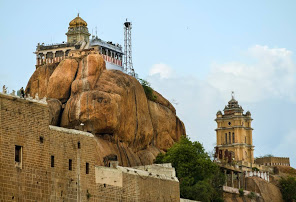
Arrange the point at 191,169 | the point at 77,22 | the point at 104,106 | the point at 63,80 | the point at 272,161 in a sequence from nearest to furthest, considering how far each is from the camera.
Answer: the point at 104,106 → the point at 191,169 → the point at 63,80 → the point at 77,22 → the point at 272,161

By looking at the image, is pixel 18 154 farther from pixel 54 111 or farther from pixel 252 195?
pixel 252 195

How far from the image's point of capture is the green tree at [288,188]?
119 meters

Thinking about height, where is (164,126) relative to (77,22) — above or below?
below

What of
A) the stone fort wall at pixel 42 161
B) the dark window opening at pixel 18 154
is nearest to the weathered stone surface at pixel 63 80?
the stone fort wall at pixel 42 161

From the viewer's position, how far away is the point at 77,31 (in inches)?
4589

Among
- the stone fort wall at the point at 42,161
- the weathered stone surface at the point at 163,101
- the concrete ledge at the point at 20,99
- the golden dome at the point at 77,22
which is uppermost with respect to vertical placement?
the golden dome at the point at 77,22

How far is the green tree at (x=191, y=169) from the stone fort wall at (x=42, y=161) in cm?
2169

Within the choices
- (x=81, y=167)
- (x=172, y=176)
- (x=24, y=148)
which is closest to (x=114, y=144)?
(x=172, y=176)

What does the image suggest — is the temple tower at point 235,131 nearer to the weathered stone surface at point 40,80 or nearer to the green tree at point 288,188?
the green tree at point 288,188

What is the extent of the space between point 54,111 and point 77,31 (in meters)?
29.5

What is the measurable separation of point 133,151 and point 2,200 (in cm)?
4055

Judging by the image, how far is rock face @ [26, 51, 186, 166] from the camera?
88438 mm

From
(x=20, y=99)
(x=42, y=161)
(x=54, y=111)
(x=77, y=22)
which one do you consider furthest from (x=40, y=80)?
(x=20, y=99)

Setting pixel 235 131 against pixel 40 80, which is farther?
pixel 235 131
